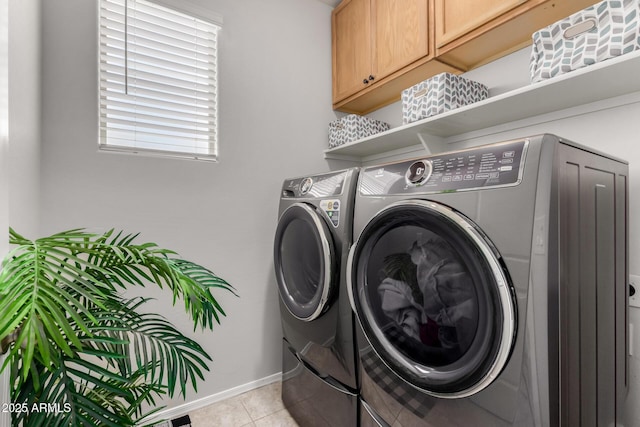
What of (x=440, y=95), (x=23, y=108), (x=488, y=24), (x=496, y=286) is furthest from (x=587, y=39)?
(x=23, y=108)

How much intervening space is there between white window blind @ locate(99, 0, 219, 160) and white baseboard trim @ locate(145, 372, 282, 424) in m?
1.47

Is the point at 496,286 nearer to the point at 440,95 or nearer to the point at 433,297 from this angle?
the point at 433,297

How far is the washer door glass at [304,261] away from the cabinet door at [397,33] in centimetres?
→ 106

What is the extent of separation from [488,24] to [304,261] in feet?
4.58

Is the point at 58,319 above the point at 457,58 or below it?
below

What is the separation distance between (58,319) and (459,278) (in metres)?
0.90

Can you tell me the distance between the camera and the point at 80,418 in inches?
20.9

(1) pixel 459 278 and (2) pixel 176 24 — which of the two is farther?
(2) pixel 176 24

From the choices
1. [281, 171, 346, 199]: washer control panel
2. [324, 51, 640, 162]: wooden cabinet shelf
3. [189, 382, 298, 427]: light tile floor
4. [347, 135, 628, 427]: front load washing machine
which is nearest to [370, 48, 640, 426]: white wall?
[324, 51, 640, 162]: wooden cabinet shelf

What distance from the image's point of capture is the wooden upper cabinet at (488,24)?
1.21 metres

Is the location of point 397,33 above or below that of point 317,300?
above

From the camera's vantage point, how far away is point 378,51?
1.87 metres

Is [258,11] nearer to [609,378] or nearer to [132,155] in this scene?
[132,155]

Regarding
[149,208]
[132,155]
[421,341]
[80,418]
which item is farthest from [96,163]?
[421,341]
